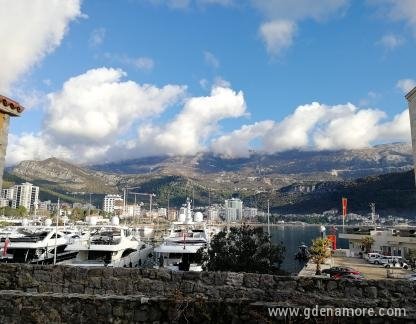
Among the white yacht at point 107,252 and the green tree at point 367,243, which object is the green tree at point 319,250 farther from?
the green tree at point 367,243

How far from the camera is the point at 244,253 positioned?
29.5 m

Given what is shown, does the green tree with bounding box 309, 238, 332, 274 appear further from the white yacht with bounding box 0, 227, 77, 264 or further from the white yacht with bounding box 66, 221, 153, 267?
the white yacht with bounding box 0, 227, 77, 264

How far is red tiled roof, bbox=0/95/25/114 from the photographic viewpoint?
520 inches

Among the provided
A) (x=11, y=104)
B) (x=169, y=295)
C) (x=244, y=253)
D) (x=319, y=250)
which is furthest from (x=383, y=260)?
(x=169, y=295)

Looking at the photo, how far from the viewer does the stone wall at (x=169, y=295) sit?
7176 millimetres

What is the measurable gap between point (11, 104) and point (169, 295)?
9199mm

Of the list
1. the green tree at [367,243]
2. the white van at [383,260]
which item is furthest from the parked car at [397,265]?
the green tree at [367,243]

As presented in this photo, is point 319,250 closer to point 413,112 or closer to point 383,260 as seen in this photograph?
point 383,260

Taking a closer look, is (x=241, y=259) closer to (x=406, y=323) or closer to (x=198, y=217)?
(x=406, y=323)

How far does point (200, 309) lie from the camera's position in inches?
283

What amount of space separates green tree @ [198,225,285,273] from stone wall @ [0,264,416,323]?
1947 centimetres

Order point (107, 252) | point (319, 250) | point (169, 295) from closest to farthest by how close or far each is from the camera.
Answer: point (169, 295), point (107, 252), point (319, 250)

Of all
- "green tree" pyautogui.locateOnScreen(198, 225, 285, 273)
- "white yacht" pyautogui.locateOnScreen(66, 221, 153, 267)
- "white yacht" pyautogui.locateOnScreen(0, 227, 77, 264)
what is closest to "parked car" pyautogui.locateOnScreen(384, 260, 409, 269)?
"green tree" pyautogui.locateOnScreen(198, 225, 285, 273)

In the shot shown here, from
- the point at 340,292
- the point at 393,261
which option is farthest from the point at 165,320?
the point at 393,261
